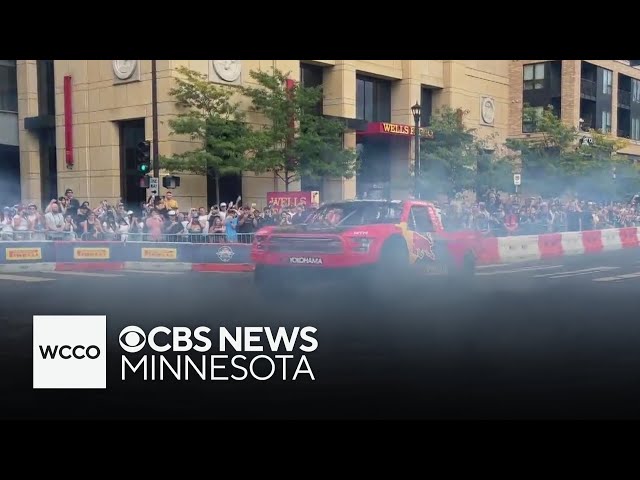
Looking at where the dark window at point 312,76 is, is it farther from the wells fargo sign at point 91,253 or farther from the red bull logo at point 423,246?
the red bull logo at point 423,246

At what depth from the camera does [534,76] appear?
47.7 m

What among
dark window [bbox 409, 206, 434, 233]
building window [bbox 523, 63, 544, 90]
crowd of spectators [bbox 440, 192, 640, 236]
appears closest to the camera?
dark window [bbox 409, 206, 434, 233]

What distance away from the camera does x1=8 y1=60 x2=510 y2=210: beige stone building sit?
27969 millimetres

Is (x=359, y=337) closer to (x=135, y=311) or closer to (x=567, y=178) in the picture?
(x=135, y=311)

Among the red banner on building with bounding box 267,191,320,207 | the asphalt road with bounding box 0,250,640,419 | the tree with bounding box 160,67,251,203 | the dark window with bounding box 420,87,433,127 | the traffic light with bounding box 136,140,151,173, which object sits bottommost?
the asphalt road with bounding box 0,250,640,419

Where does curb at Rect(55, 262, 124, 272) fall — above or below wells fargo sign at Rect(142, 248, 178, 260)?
below

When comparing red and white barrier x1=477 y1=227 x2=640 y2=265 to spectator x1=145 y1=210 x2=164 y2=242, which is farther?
red and white barrier x1=477 y1=227 x2=640 y2=265

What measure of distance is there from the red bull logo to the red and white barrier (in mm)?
5981

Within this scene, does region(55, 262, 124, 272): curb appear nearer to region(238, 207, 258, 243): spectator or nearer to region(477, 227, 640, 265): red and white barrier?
region(238, 207, 258, 243): spectator

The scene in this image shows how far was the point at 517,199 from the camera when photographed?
24.7 metres

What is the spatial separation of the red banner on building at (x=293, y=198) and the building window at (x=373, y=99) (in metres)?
12.3

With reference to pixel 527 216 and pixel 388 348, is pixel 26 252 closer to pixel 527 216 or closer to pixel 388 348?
pixel 388 348

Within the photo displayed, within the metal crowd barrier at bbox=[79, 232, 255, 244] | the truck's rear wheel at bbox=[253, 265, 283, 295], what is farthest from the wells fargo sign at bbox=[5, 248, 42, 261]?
the truck's rear wheel at bbox=[253, 265, 283, 295]

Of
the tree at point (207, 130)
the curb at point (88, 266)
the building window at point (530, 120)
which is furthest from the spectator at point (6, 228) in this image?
the building window at point (530, 120)
